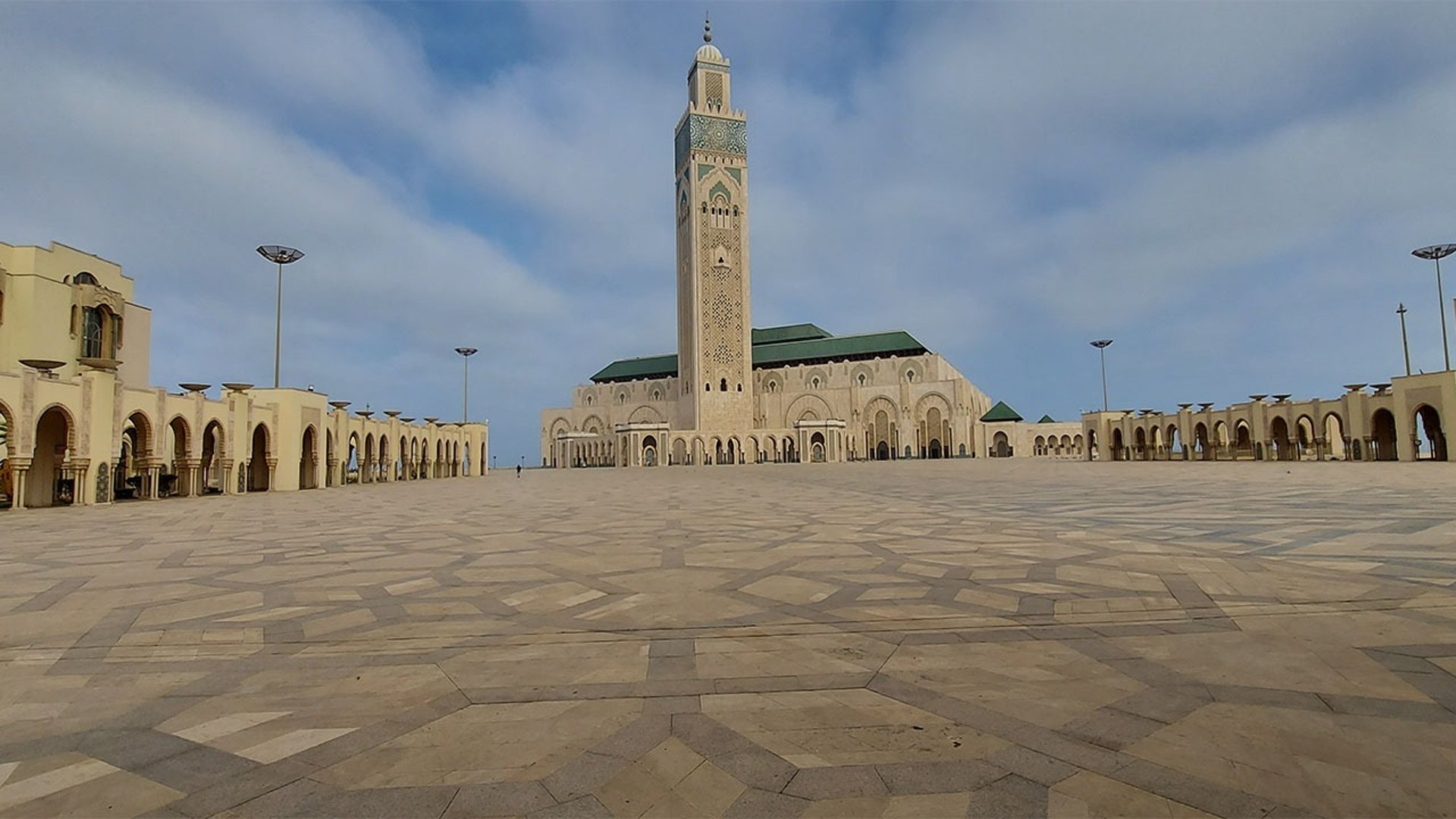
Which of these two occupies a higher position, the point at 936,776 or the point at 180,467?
the point at 180,467

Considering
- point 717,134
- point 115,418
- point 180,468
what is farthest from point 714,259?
point 115,418

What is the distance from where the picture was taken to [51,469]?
16.3 m

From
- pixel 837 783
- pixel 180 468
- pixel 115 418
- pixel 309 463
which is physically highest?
pixel 115 418

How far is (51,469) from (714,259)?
4307cm

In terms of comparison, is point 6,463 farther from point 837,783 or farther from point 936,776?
point 936,776

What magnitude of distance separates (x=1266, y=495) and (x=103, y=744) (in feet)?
47.1

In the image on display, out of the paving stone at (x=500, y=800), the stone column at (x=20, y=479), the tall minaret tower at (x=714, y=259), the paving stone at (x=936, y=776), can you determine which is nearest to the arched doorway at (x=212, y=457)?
the stone column at (x=20, y=479)

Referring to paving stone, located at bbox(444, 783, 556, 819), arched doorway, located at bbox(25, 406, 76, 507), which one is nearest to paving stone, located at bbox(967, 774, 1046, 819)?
paving stone, located at bbox(444, 783, 556, 819)

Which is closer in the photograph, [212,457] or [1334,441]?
[212,457]

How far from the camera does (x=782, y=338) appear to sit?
7206cm

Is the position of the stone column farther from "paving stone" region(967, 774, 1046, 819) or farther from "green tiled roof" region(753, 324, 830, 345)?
"green tiled roof" region(753, 324, 830, 345)

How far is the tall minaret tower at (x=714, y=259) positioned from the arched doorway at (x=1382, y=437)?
36500 mm

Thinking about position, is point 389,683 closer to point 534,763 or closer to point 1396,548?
point 534,763

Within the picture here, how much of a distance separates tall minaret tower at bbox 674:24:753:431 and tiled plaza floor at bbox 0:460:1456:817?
48.5 meters
